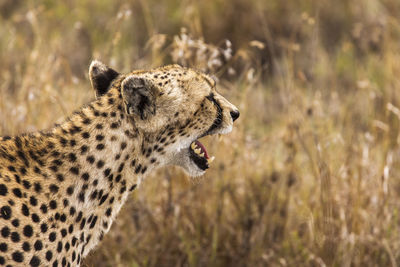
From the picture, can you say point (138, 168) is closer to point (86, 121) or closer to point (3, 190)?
point (86, 121)

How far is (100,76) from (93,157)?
0.41 meters

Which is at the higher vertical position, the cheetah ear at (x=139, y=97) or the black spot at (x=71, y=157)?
the cheetah ear at (x=139, y=97)

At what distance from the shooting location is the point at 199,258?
3609 millimetres

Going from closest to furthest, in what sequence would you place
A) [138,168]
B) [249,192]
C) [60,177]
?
[60,177], [138,168], [249,192]

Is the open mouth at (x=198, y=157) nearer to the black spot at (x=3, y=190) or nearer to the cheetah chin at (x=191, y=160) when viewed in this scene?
the cheetah chin at (x=191, y=160)

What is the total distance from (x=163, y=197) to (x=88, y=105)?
123 cm

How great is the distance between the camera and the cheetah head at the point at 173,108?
247cm

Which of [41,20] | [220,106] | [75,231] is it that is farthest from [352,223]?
[41,20]

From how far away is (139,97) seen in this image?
8.02 ft

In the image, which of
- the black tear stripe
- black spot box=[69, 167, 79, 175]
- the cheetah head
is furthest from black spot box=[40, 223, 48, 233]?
the black tear stripe

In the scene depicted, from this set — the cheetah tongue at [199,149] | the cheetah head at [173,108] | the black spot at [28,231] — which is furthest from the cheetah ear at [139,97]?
the black spot at [28,231]

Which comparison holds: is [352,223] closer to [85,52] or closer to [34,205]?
[34,205]

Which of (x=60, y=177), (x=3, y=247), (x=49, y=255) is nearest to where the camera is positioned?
(x=3, y=247)

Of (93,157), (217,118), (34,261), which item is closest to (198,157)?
(217,118)
